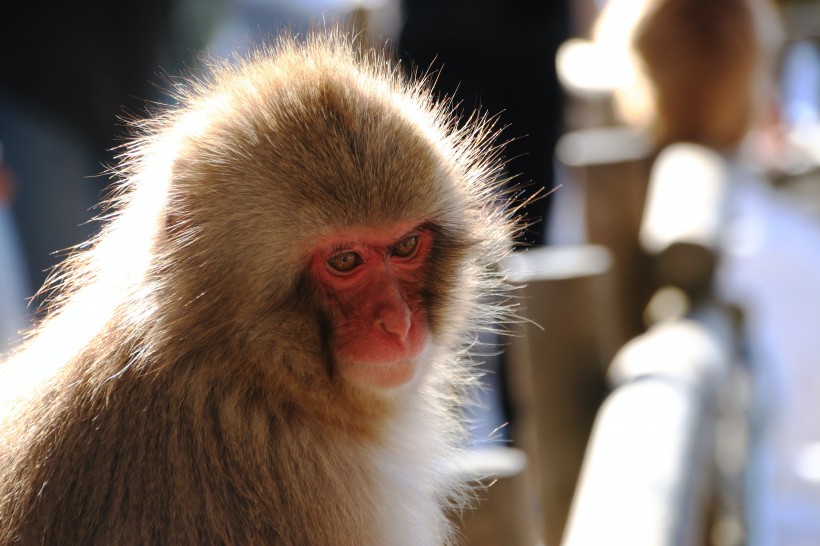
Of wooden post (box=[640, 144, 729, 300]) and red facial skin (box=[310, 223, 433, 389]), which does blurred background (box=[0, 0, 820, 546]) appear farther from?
red facial skin (box=[310, 223, 433, 389])

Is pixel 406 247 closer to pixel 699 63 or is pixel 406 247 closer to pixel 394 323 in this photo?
pixel 394 323

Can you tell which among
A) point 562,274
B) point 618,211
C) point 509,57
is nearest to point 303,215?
point 562,274

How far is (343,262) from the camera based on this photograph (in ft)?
6.38

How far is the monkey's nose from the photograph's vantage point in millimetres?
→ 1909

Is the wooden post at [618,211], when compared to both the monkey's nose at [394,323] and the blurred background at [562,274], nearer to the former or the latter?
the blurred background at [562,274]

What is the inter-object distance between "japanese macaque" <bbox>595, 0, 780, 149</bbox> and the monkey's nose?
167 inches

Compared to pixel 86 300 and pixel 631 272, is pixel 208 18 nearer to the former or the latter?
pixel 631 272

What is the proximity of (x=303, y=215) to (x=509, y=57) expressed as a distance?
203cm

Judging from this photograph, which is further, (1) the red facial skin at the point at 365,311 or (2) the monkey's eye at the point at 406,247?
(2) the monkey's eye at the point at 406,247

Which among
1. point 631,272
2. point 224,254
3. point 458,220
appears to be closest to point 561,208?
point 631,272

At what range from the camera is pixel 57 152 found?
326 cm

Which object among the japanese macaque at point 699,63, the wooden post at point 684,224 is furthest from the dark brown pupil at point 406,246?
the japanese macaque at point 699,63

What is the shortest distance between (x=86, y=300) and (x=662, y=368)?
162cm

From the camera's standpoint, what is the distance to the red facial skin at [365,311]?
6.28ft
